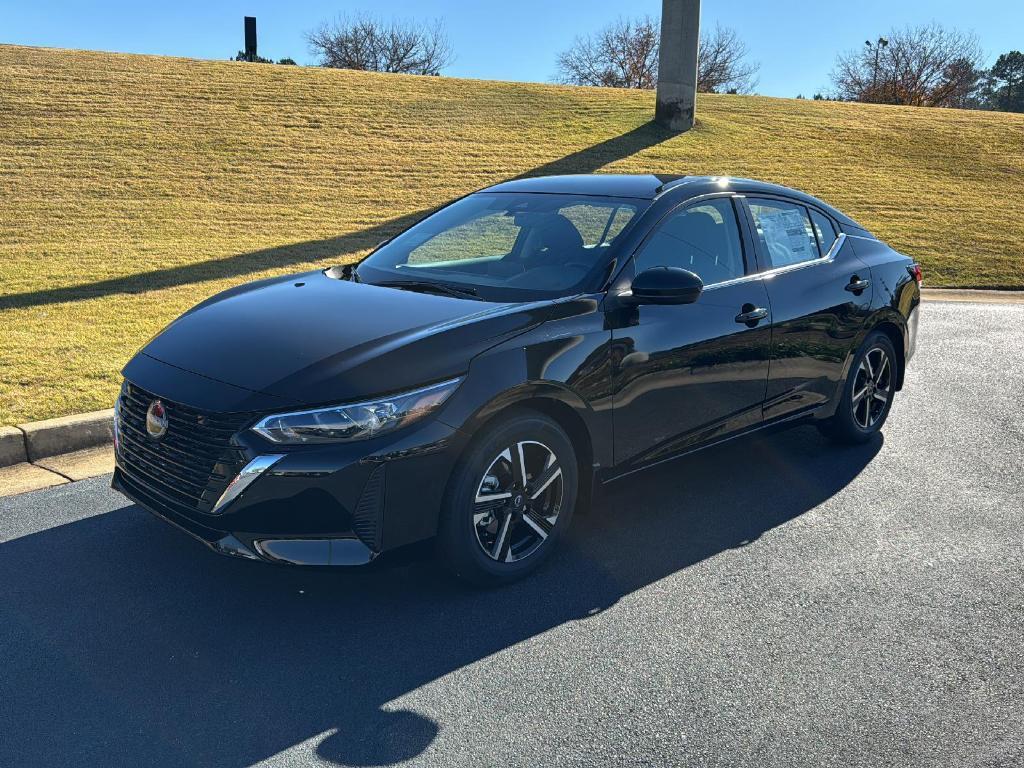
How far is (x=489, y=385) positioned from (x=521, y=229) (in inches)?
59.5

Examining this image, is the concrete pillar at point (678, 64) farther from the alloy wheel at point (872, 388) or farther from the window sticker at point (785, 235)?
the window sticker at point (785, 235)

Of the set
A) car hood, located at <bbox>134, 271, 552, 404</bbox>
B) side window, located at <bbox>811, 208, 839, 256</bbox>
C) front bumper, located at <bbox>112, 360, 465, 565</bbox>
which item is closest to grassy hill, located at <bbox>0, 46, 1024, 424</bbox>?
car hood, located at <bbox>134, 271, 552, 404</bbox>

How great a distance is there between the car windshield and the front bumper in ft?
3.36

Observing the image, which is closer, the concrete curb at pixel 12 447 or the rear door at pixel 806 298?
the rear door at pixel 806 298

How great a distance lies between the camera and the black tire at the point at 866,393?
601 centimetres

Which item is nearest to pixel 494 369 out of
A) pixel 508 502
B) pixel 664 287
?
pixel 508 502

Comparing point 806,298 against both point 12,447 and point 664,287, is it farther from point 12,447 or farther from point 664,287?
point 12,447

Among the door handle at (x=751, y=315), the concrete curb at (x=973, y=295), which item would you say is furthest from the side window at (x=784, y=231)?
the concrete curb at (x=973, y=295)

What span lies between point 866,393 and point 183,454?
13.7 feet

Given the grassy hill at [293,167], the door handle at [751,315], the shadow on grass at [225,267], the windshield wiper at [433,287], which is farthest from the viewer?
the grassy hill at [293,167]

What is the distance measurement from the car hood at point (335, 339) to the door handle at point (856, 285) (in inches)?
92.6

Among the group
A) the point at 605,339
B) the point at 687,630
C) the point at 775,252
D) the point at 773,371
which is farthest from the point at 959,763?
the point at 775,252

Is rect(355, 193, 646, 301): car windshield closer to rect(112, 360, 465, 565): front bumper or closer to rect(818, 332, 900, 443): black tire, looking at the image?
rect(112, 360, 465, 565): front bumper

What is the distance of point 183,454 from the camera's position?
3773mm
